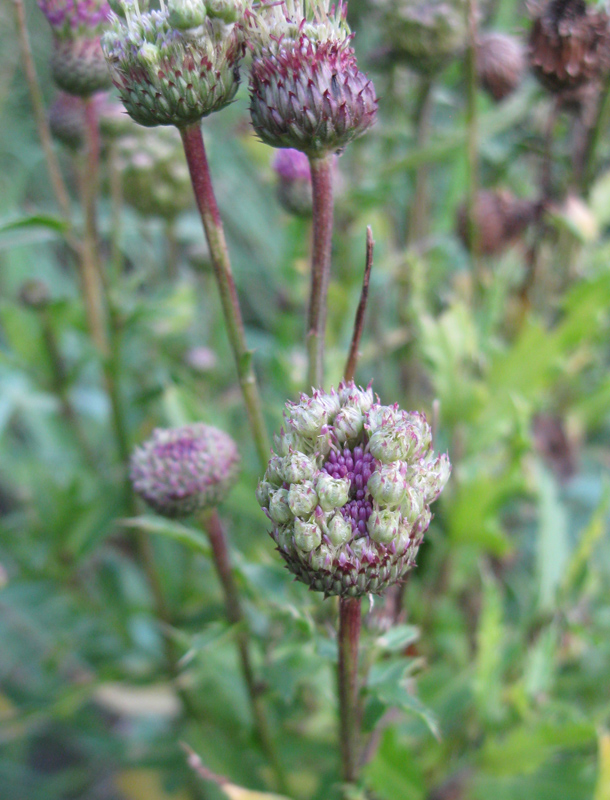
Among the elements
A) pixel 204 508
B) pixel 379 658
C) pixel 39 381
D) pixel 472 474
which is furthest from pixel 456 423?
pixel 39 381

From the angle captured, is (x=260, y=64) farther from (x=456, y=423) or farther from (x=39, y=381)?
(x=39, y=381)

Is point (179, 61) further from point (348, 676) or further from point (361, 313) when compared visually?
point (348, 676)

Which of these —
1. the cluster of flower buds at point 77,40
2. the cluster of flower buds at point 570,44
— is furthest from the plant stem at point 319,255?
the cluster of flower buds at point 570,44

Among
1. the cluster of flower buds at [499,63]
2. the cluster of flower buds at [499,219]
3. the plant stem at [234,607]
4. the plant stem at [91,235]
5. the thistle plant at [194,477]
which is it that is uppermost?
the cluster of flower buds at [499,63]

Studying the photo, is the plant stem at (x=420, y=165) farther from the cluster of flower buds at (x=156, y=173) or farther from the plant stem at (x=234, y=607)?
the plant stem at (x=234, y=607)

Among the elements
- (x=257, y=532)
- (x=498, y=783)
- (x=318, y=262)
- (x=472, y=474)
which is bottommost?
(x=498, y=783)

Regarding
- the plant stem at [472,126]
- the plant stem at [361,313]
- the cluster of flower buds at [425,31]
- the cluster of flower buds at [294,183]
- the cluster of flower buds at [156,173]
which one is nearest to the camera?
the plant stem at [361,313]

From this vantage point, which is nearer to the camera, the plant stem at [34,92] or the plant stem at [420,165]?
the plant stem at [34,92]
